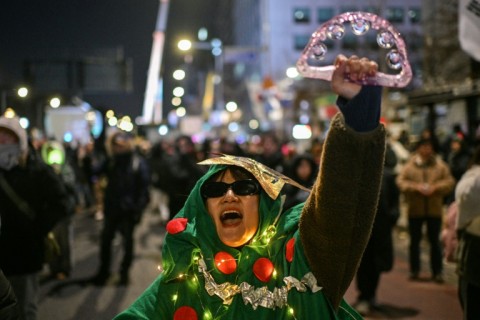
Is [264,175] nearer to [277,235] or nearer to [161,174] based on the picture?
[277,235]

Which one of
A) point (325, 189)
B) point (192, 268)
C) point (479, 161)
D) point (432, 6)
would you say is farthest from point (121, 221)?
point (432, 6)

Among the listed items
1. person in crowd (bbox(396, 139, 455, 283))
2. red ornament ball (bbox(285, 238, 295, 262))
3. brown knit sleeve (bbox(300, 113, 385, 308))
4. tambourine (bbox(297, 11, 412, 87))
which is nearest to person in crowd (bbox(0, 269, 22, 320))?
red ornament ball (bbox(285, 238, 295, 262))

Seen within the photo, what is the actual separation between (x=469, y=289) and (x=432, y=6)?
85.8ft

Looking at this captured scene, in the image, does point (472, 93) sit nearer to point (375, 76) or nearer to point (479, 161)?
point (479, 161)

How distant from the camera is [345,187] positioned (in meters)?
2.37

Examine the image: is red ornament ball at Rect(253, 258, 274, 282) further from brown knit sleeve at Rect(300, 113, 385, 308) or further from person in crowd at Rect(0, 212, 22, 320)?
person in crowd at Rect(0, 212, 22, 320)

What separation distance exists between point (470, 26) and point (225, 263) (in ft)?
14.6

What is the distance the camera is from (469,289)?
4598 mm

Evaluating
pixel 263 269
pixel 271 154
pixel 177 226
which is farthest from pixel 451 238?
pixel 271 154

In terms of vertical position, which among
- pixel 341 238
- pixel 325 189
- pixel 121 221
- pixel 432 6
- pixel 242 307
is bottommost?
pixel 121 221

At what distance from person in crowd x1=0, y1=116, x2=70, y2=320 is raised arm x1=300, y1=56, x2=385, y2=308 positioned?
295cm

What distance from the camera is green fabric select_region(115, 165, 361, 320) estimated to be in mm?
2666

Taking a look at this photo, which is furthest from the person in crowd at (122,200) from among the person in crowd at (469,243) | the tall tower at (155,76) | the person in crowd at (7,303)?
the tall tower at (155,76)

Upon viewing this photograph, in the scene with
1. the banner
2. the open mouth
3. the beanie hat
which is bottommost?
the open mouth
